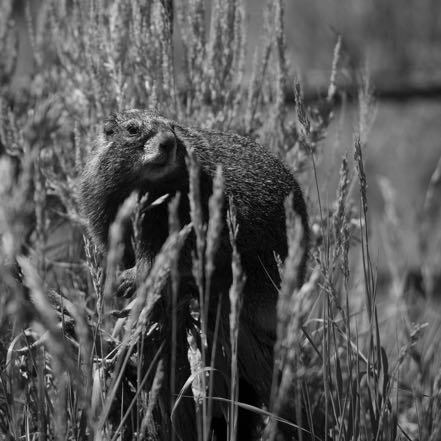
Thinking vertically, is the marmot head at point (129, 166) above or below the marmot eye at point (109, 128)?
below

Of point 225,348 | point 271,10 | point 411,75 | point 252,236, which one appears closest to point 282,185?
point 252,236

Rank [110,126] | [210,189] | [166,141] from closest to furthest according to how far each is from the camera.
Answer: [166,141] → [210,189] → [110,126]

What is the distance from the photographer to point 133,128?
9.95ft

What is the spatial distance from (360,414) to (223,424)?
79cm

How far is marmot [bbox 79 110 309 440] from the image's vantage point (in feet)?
9.07

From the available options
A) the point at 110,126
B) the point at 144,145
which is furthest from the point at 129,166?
the point at 110,126

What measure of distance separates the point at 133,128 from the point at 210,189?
0.39m

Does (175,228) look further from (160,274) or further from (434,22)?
(434,22)

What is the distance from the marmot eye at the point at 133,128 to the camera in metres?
3.02

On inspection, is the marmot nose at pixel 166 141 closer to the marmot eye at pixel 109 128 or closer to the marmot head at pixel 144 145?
the marmot head at pixel 144 145

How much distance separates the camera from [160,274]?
1533 mm

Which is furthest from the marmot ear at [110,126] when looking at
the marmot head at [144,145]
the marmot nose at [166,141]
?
the marmot nose at [166,141]

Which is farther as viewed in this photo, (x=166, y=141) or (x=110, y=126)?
(x=110, y=126)

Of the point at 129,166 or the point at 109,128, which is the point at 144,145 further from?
the point at 109,128
